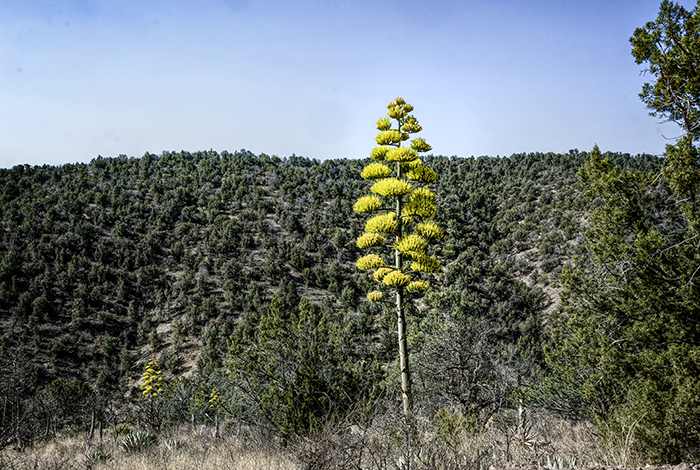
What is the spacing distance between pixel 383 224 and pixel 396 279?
2.58ft

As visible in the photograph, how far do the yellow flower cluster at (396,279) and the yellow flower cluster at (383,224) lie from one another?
619 millimetres

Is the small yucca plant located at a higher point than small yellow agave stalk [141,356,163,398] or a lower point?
higher

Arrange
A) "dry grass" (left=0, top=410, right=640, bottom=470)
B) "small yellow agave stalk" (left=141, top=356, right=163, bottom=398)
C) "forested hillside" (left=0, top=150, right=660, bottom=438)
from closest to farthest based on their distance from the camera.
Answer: "dry grass" (left=0, top=410, right=640, bottom=470)
"small yellow agave stalk" (left=141, top=356, right=163, bottom=398)
"forested hillside" (left=0, top=150, right=660, bottom=438)

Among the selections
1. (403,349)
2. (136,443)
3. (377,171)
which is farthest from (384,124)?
(136,443)

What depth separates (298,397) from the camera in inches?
265

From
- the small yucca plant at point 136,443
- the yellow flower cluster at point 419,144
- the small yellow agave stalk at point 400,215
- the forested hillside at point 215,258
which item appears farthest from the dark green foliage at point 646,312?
the forested hillside at point 215,258

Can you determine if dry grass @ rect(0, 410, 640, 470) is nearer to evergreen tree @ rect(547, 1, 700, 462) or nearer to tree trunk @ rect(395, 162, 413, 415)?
tree trunk @ rect(395, 162, 413, 415)

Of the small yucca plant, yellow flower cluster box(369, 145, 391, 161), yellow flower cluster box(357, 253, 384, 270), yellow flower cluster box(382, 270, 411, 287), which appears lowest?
the small yucca plant

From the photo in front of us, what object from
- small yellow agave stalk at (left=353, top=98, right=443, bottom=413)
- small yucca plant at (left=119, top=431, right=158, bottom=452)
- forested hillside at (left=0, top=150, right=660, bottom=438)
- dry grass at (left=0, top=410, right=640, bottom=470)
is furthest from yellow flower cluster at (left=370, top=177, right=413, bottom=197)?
forested hillside at (left=0, top=150, right=660, bottom=438)

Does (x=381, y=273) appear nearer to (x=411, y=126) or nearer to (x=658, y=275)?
(x=411, y=126)

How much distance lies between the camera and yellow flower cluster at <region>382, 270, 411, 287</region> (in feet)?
16.6

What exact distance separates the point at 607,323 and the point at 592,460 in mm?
3682

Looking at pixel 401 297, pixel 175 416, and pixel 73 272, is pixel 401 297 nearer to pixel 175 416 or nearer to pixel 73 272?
pixel 175 416

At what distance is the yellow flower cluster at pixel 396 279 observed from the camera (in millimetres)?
5074
